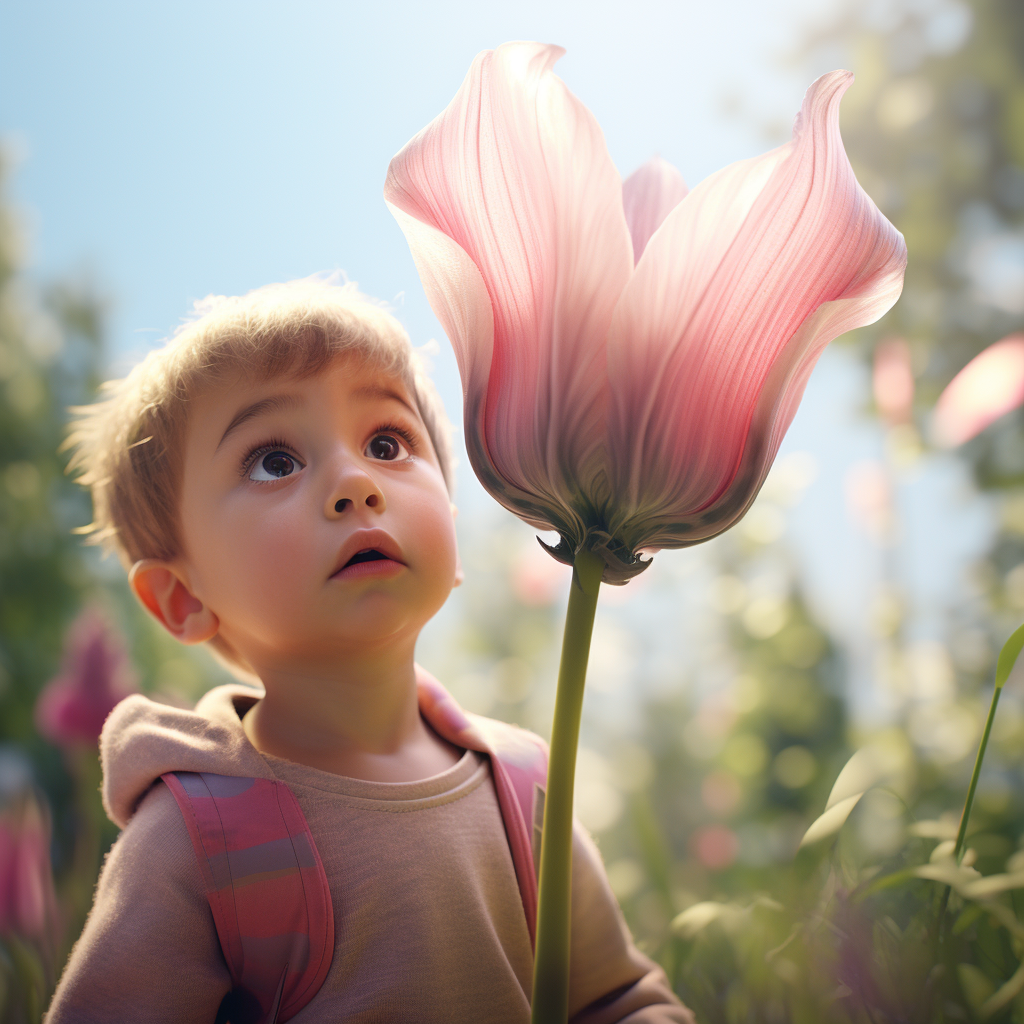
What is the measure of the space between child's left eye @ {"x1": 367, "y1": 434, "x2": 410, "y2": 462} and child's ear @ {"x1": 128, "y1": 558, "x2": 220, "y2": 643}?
0.46 feet

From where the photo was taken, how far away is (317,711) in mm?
487

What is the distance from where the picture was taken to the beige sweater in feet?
1.31

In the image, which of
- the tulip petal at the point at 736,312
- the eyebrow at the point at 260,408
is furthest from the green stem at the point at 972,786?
the eyebrow at the point at 260,408

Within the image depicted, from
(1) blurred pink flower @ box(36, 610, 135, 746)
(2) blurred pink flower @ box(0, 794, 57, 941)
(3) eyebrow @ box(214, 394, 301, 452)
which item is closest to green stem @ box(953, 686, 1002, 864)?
(3) eyebrow @ box(214, 394, 301, 452)

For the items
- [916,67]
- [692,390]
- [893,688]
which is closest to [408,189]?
[692,390]

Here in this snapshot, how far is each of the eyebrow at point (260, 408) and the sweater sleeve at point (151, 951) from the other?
0.67ft

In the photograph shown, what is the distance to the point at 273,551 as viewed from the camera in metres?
0.43

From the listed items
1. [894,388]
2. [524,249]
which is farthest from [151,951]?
[894,388]

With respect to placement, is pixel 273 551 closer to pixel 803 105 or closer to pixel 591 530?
pixel 591 530

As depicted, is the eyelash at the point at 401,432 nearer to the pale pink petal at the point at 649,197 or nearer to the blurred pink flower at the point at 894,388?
the pale pink petal at the point at 649,197

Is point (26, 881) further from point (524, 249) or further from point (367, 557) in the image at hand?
point (524, 249)

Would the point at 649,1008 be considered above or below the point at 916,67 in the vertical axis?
below

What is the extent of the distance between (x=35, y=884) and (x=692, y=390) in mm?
806

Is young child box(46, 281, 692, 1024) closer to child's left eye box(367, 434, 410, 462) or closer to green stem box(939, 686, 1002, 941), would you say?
child's left eye box(367, 434, 410, 462)
